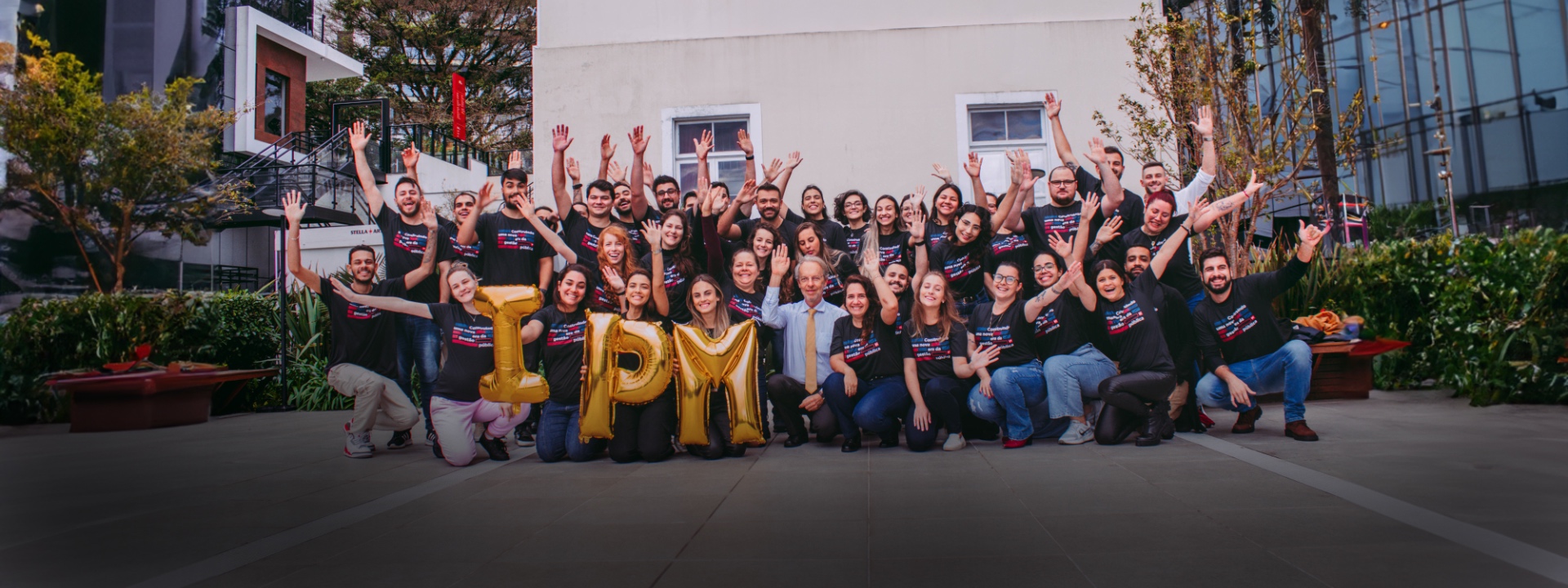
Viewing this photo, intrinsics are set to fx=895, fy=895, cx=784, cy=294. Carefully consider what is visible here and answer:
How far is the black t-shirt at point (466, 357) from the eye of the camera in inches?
239

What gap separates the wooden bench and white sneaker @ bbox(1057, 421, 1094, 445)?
25.9 feet

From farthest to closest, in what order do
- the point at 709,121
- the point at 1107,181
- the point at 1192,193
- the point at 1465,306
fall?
the point at 709,121 < the point at 1465,306 < the point at 1192,193 < the point at 1107,181

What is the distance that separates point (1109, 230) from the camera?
6516mm

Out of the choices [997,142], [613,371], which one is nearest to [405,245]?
[613,371]

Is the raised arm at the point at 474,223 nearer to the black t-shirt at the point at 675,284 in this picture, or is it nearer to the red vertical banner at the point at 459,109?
the black t-shirt at the point at 675,284

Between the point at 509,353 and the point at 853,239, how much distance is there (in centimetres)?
288

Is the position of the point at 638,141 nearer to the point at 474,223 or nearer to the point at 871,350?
the point at 474,223

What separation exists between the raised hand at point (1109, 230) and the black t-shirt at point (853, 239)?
1812 mm

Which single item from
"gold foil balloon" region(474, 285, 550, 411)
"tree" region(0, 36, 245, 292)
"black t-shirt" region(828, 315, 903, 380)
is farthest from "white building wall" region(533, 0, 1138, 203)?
"gold foil balloon" region(474, 285, 550, 411)

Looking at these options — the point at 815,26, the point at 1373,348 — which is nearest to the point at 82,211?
the point at 815,26

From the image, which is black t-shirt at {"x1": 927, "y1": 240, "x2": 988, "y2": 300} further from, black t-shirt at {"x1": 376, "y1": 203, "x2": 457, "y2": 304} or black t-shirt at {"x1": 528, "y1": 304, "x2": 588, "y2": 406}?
black t-shirt at {"x1": 376, "y1": 203, "x2": 457, "y2": 304}

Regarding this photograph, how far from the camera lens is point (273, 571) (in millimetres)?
3406

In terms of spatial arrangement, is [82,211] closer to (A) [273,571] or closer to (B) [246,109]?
(B) [246,109]

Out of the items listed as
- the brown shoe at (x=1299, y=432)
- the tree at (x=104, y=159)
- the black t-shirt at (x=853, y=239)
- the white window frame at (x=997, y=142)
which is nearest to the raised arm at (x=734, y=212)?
the black t-shirt at (x=853, y=239)
